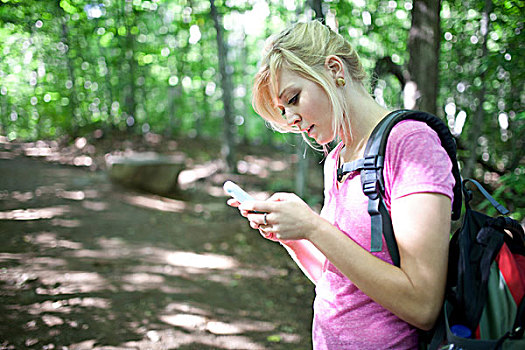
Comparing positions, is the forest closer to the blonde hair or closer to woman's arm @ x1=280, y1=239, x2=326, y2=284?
the blonde hair

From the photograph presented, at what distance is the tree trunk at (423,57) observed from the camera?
3.88 meters

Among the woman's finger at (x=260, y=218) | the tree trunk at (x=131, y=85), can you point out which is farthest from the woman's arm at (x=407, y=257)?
the tree trunk at (x=131, y=85)

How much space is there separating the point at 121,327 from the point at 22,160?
2.33 m

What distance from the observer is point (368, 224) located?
112 cm

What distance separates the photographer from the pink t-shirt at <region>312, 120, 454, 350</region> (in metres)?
1.01

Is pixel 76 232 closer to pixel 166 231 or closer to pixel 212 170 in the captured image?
pixel 166 231

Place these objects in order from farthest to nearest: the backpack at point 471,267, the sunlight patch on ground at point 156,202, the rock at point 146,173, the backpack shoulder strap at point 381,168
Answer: the rock at point 146,173 < the sunlight patch on ground at point 156,202 < the backpack shoulder strap at point 381,168 < the backpack at point 471,267

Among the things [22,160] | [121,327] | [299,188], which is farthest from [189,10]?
[121,327]

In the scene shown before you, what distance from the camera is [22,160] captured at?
4742mm

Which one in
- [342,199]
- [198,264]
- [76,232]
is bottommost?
[198,264]

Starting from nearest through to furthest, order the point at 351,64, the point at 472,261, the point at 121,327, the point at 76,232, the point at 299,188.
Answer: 1. the point at 472,261
2. the point at 351,64
3. the point at 121,327
4. the point at 76,232
5. the point at 299,188

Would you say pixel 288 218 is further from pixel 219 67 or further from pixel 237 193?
pixel 219 67

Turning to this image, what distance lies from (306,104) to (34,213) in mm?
4978

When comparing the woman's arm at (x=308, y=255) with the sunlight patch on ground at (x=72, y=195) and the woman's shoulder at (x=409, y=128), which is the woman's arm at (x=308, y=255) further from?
the sunlight patch on ground at (x=72, y=195)
